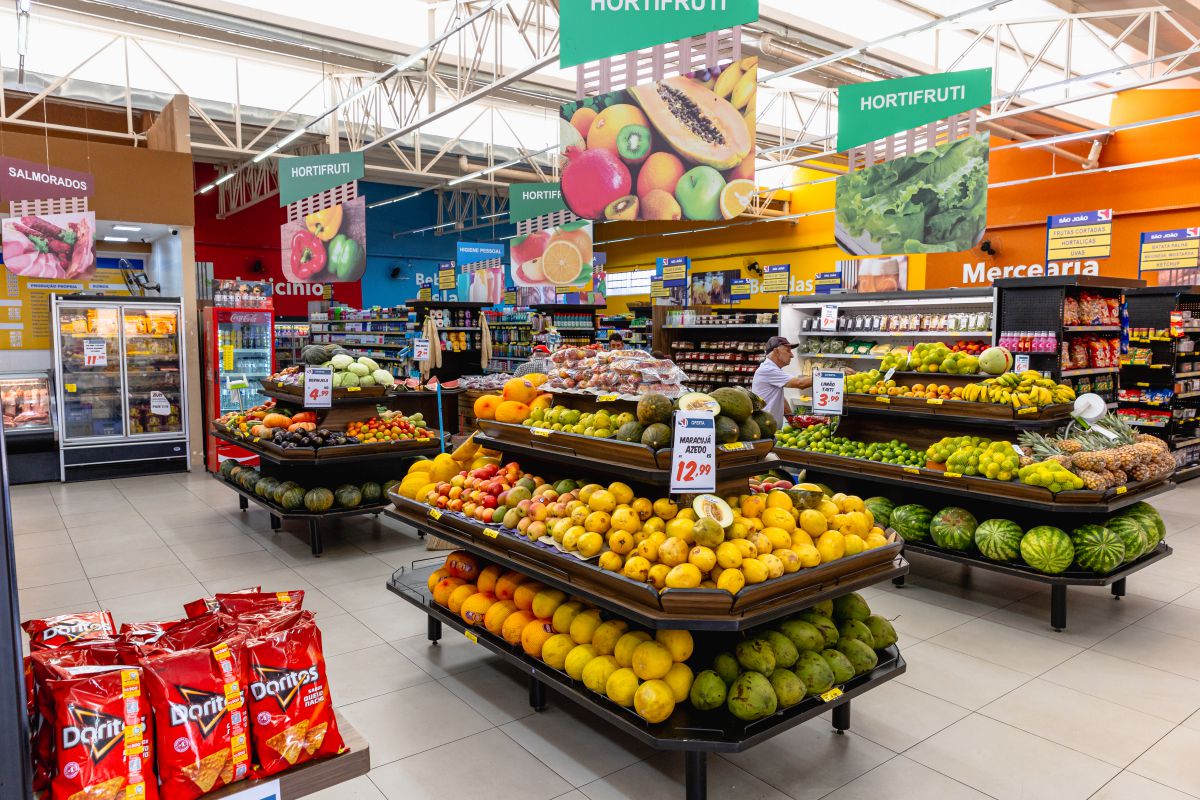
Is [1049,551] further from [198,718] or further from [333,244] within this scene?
[333,244]

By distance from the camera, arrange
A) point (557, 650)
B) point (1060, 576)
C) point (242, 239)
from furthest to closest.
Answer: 1. point (242, 239)
2. point (1060, 576)
3. point (557, 650)

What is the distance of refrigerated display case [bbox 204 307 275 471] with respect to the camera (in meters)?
9.44

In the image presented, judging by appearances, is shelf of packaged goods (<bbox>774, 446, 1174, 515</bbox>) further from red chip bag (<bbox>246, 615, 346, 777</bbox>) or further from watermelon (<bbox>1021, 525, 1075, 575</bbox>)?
red chip bag (<bbox>246, 615, 346, 777</bbox>)


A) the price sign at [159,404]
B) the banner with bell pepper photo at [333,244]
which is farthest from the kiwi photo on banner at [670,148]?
the price sign at [159,404]

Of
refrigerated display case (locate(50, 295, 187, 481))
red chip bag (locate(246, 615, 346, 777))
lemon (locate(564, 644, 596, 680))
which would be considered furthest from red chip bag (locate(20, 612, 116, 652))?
refrigerated display case (locate(50, 295, 187, 481))

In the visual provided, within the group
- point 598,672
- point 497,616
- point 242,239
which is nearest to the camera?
point 598,672

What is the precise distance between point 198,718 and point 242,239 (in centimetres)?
2034

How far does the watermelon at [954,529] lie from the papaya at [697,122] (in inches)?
112

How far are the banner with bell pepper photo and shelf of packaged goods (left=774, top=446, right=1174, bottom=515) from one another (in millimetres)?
4431

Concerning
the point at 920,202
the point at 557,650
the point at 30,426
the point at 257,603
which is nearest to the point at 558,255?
the point at 920,202

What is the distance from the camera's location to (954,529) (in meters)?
4.99

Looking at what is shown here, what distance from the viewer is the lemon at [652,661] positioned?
2848 mm

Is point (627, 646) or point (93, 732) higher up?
point (93, 732)

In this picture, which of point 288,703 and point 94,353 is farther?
point 94,353
